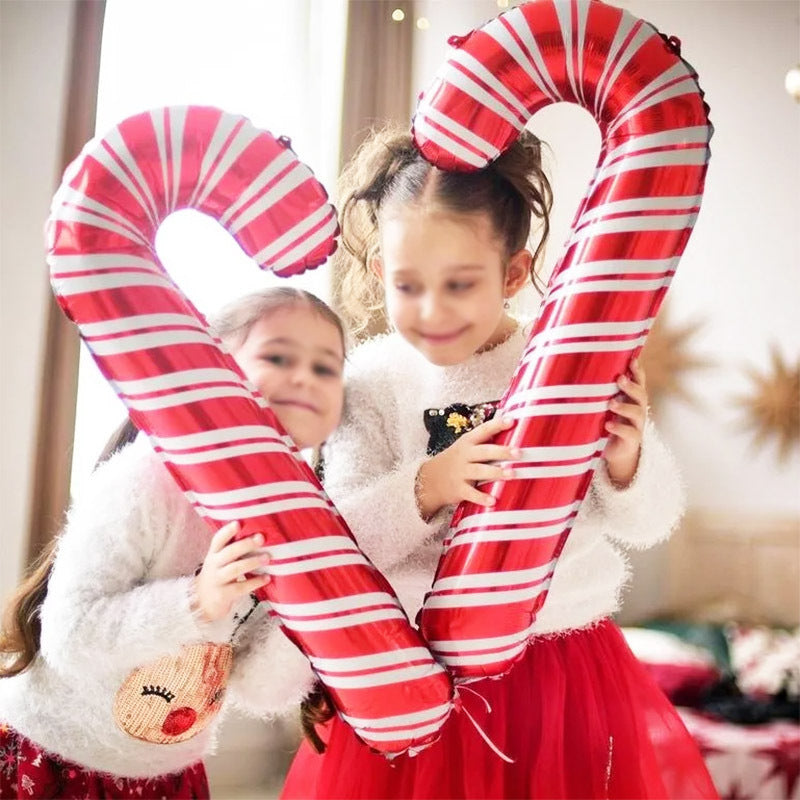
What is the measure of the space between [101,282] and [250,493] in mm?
192

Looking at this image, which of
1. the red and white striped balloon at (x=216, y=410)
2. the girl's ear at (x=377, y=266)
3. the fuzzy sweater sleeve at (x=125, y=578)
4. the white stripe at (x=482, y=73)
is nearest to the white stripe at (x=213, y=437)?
the red and white striped balloon at (x=216, y=410)

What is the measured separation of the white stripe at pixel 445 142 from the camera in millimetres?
634

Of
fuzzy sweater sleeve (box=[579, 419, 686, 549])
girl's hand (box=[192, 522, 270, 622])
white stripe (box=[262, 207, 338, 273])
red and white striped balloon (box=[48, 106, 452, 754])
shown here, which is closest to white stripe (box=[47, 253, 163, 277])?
red and white striped balloon (box=[48, 106, 452, 754])

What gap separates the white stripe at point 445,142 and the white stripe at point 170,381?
0.82 ft

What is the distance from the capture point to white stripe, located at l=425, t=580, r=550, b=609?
600 mm

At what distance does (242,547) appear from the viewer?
60 cm

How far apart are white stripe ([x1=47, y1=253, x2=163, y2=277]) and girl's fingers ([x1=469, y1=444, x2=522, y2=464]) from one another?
29 cm

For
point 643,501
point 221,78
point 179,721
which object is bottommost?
point 179,721

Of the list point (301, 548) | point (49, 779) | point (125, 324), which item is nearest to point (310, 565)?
point (301, 548)

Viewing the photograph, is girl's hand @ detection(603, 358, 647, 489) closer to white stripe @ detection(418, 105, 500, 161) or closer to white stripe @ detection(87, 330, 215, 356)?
white stripe @ detection(418, 105, 500, 161)

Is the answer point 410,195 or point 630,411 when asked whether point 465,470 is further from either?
point 410,195

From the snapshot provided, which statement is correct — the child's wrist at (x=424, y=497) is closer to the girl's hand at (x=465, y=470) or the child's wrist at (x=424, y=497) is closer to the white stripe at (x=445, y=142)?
the girl's hand at (x=465, y=470)

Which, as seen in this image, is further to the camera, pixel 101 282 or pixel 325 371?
pixel 325 371

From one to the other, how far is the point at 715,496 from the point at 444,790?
1362 millimetres
